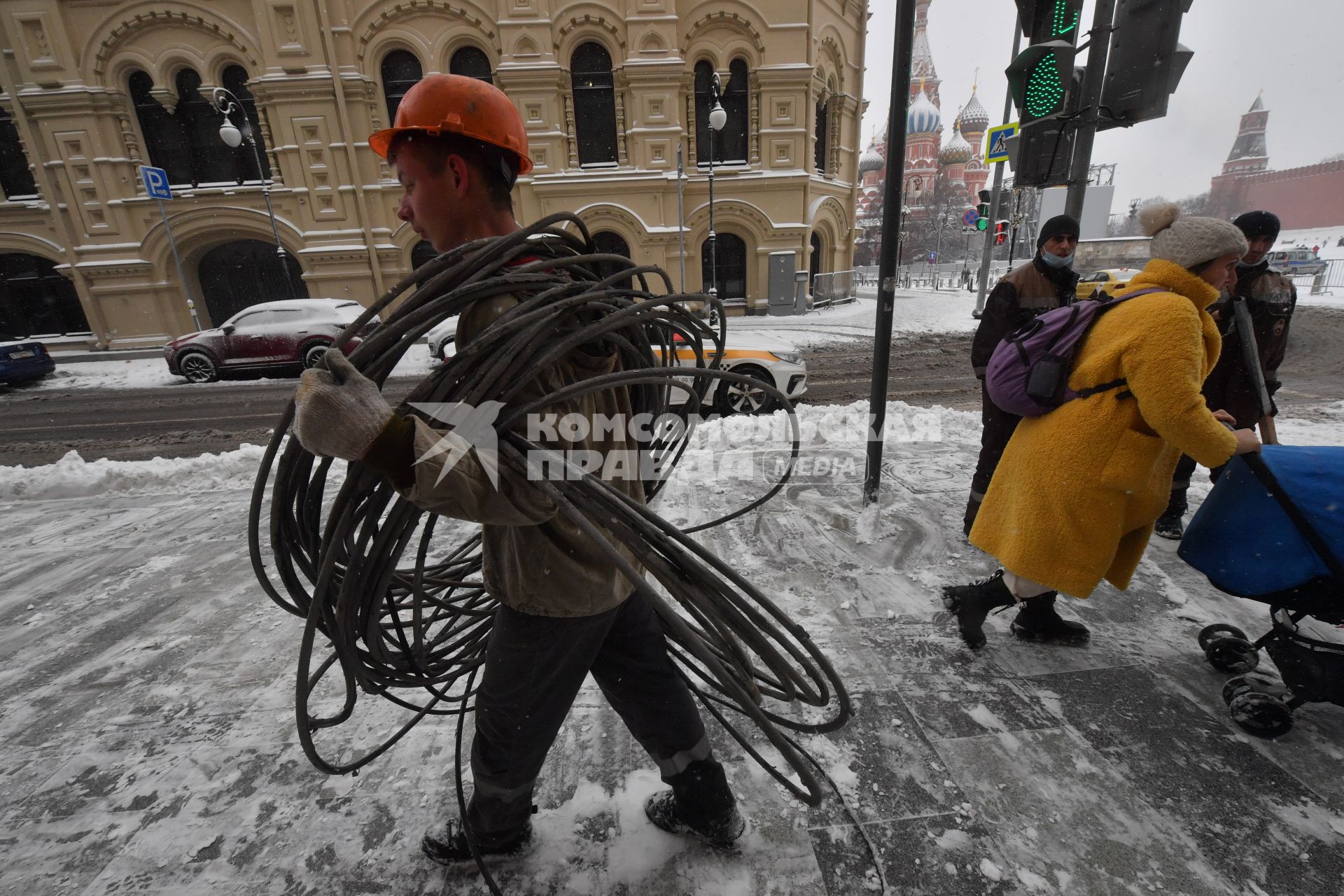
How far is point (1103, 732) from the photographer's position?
2041 mm

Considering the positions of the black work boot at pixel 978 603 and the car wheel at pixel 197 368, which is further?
the car wheel at pixel 197 368

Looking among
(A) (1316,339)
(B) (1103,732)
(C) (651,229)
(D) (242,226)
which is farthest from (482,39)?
(A) (1316,339)

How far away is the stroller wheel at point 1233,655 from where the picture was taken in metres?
2.26

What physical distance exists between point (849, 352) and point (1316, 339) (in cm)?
905

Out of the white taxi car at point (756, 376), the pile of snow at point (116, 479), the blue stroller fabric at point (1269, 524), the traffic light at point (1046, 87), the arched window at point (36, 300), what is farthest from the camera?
the arched window at point (36, 300)

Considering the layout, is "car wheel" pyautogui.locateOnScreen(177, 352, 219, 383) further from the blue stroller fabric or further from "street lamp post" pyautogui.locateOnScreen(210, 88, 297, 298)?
the blue stroller fabric

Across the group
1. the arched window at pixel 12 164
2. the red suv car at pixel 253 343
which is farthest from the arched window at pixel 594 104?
the arched window at pixel 12 164

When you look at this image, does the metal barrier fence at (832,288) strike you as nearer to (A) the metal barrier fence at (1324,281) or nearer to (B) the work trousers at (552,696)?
(A) the metal barrier fence at (1324,281)

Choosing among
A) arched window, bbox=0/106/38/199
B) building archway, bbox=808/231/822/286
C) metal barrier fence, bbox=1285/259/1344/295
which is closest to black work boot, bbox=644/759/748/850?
building archway, bbox=808/231/822/286

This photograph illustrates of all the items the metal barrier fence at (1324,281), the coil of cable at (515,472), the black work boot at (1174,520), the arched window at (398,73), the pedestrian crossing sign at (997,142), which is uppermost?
the arched window at (398,73)

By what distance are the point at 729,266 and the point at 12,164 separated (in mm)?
19532

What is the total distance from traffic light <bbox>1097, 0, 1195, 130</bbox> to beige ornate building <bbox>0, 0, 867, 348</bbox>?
13240 mm

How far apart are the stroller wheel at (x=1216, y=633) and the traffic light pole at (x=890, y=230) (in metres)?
1.79

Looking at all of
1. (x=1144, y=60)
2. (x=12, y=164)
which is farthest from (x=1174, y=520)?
(x=12, y=164)
